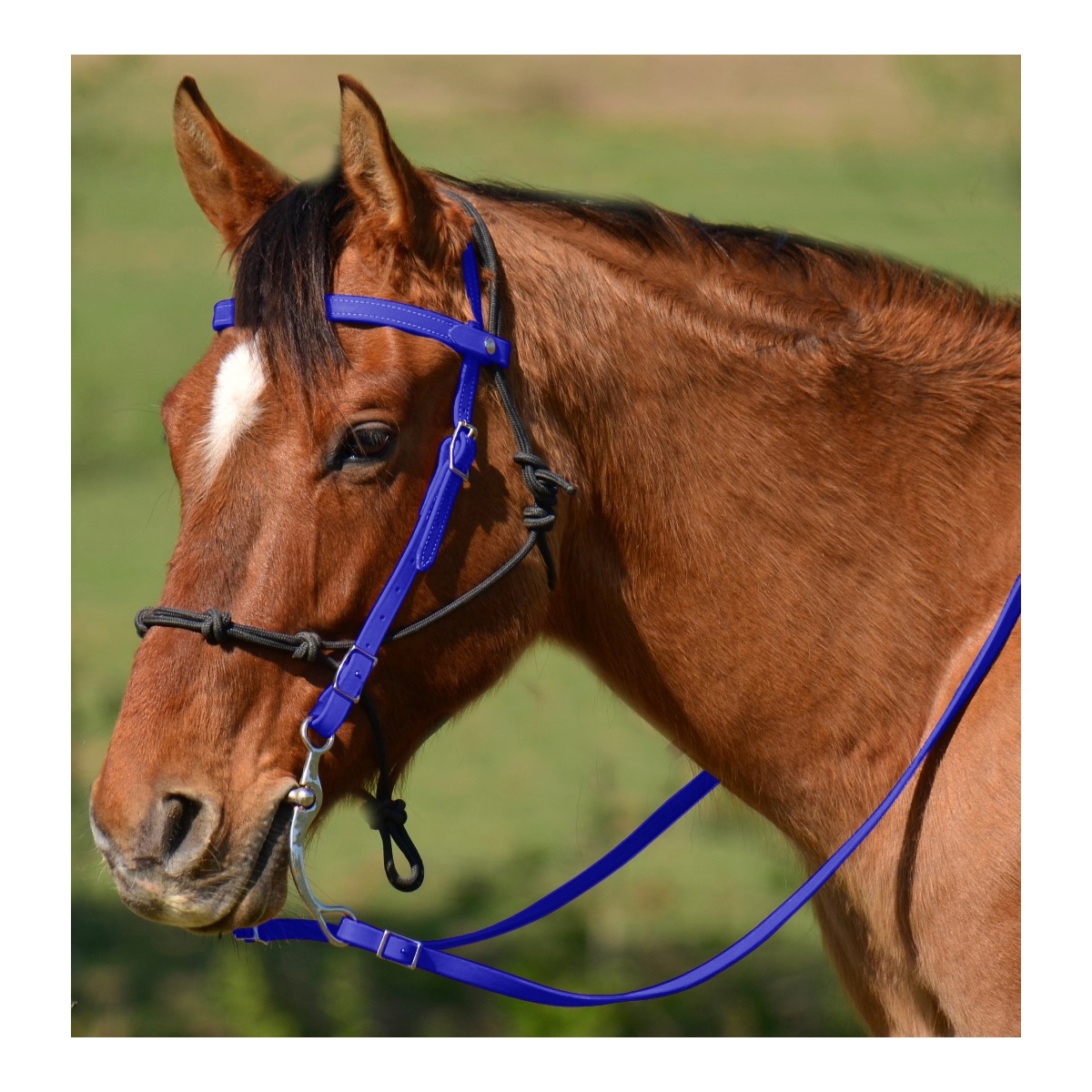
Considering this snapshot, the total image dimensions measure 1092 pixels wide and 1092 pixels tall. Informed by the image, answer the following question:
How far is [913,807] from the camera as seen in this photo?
2.18m

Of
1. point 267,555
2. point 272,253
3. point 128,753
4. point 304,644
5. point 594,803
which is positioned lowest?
point 594,803

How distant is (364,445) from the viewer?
6.30ft

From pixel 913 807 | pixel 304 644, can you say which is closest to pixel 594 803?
pixel 913 807

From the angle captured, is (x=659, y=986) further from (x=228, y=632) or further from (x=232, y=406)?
(x=232, y=406)

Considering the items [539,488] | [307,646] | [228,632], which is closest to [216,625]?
[228,632]

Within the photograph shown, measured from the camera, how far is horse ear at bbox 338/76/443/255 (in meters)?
1.87

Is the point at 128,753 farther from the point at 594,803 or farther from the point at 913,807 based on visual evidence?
the point at 594,803

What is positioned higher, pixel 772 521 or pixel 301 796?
pixel 772 521

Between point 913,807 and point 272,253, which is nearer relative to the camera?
point 272,253

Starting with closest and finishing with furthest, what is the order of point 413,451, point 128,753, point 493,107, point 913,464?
point 128,753 → point 413,451 → point 913,464 → point 493,107

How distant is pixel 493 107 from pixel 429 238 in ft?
14.4

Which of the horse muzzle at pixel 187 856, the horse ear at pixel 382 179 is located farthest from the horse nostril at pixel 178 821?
the horse ear at pixel 382 179

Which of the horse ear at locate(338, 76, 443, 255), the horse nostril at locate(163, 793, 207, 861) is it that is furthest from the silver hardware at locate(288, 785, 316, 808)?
the horse ear at locate(338, 76, 443, 255)

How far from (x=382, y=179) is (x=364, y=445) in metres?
0.49
